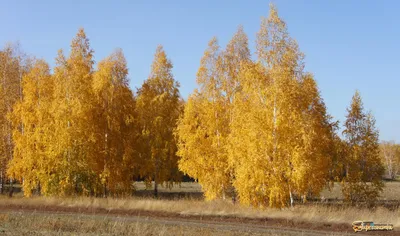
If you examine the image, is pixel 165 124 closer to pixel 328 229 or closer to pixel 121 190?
pixel 121 190

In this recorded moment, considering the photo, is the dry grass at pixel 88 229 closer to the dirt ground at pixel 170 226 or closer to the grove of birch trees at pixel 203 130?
the dirt ground at pixel 170 226

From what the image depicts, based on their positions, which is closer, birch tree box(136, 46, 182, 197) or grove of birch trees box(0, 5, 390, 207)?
grove of birch trees box(0, 5, 390, 207)

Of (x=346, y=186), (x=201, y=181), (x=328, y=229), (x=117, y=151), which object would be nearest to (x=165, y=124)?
(x=117, y=151)

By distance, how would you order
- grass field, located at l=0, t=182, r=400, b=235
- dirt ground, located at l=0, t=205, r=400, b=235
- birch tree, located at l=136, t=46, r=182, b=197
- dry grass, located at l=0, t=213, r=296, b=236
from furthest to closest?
1. birch tree, located at l=136, t=46, r=182, b=197
2. grass field, located at l=0, t=182, r=400, b=235
3. dirt ground, located at l=0, t=205, r=400, b=235
4. dry grass, located at l=0, t=213, r=296, b=236

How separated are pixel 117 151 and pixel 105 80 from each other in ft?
20.8

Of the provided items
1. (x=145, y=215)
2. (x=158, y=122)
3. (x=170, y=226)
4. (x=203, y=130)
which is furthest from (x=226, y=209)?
(x=158, y=122)

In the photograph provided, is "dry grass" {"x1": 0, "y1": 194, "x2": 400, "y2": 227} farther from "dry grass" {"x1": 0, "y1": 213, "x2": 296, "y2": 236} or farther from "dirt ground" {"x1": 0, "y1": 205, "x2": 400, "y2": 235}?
"dry grass" {"x1": 0, "y1": 213, "x2": 296, "y2": 236}

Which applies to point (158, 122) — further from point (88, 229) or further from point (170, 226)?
point (88, 229)

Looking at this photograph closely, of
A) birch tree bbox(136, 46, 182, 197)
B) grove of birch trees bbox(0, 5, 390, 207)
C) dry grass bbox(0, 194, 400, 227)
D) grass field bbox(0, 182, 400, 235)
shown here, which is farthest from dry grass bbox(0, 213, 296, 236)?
birch tree bbox(136, 46, 182, 197)

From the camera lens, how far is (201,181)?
33.1 m

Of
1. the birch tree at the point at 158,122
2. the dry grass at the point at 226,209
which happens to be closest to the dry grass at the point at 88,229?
the dry grass at the point at 226,209

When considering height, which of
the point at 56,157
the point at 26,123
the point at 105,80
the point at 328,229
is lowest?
the point at 328,229

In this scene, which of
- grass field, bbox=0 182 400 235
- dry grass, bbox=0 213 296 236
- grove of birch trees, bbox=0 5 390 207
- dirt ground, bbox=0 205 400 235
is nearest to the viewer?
dry grass, bbox=0 213 296 236

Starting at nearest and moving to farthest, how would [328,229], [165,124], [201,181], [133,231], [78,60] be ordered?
1. [133,231]
2. [328,229]
3. [201,181]
4. [78,60]
5. [165,124]
